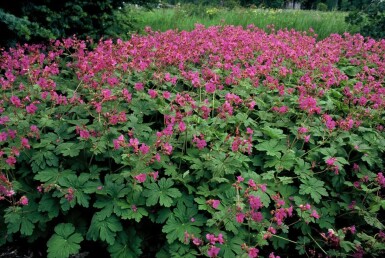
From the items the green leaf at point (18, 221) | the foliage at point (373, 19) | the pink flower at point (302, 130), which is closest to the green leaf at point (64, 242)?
the green leaf at point (18, 221)

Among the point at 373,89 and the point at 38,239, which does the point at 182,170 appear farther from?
the point at 373,89

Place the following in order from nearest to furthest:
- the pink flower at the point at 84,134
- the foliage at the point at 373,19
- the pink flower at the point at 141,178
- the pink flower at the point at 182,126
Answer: the pink flower at the point at 141,178 → the pink flower at the point at 84,134 → the pink flower at the point at 182,126 → the foliage at the point at 373,19

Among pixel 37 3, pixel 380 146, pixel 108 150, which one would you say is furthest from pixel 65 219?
pixel 37 3

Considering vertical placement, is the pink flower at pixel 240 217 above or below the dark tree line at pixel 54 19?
below

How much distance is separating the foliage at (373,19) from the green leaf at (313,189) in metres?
6.42

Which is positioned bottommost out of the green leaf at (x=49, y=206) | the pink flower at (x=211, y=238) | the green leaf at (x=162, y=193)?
the pink flower at (x=211, y=238)

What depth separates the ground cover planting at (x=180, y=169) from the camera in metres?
2.48

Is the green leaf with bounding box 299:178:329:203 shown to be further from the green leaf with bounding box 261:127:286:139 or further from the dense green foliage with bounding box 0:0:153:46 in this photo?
the dense green foliage with bounding box 0:0:153:46

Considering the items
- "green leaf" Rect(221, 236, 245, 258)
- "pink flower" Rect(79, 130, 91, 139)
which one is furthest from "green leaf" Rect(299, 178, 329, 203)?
"pink flower" Rect(79, 130, 91, 139)

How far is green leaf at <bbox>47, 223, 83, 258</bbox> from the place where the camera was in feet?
7.77

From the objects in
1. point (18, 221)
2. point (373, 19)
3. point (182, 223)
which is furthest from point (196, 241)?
point (373, 19)

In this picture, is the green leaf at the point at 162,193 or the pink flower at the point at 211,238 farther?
the green leaf at the point at 162,193

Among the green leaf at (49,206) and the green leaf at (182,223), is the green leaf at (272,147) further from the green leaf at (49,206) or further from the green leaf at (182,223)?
the green leaf at (49,206)

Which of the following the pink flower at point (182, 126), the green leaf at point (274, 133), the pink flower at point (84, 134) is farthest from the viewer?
the green leaf at point (274, 133)
